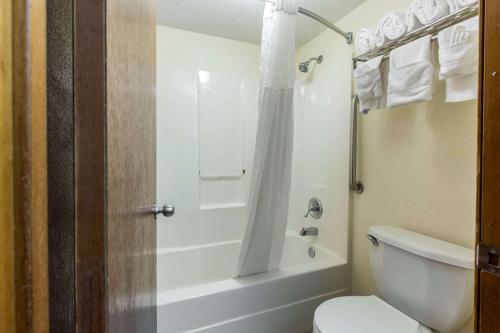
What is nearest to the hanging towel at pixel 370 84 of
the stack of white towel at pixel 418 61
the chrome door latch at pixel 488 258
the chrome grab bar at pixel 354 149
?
the stack of white towel at pixel 418 61

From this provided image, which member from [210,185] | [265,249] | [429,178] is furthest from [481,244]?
[210,185]

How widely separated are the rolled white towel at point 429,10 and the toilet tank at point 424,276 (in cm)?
98

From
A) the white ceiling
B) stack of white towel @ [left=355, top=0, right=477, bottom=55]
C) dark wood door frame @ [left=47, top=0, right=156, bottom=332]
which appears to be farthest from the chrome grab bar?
dark wood door frame @ [left=47, top=0, right=156, bottom=332]

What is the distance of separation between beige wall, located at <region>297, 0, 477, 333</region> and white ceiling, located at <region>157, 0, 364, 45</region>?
0.18 meters

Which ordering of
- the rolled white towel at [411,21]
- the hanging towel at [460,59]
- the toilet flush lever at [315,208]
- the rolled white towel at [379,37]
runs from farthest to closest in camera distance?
the toilet flush lever at [315,208]
the rolled white towel at [379,37]
the rolled white towel at [411,21]
the hanging towel at [460,59]

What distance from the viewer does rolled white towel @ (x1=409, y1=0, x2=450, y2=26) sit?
3.28ft

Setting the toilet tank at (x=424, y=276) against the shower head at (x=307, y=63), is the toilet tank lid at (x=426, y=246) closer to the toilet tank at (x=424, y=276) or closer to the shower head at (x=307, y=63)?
the toilet tank at (x=424, y=276)

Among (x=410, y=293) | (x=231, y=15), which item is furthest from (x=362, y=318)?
(x=231, y=15)

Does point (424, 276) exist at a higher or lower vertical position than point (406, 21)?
lower

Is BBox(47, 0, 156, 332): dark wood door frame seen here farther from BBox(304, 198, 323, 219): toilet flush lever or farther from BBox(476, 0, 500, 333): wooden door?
BBox(304, 198, 323, 219): toilet flush lever

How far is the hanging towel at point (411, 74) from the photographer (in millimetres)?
1052

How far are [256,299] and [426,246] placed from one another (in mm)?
863

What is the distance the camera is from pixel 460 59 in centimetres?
90

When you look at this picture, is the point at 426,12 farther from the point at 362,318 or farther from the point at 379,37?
the point at 362,318
